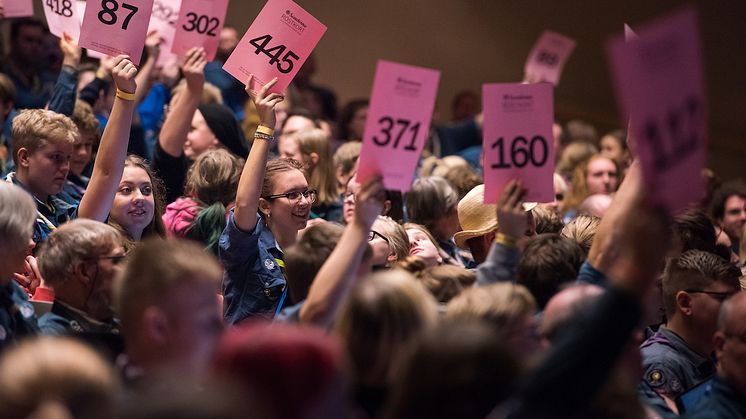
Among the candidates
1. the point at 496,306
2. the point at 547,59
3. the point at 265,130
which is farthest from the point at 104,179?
the point at 547,59

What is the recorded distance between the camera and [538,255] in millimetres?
3898

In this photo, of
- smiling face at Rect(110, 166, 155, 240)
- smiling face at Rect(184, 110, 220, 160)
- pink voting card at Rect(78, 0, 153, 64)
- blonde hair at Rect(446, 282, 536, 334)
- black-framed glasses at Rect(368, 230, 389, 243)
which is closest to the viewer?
blonde hair at Rect(446, 282, 536, 334)

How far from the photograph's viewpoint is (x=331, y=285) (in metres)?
3.33

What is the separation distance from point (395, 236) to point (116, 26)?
5.11 feet

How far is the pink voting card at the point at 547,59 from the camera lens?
8594 millimetres

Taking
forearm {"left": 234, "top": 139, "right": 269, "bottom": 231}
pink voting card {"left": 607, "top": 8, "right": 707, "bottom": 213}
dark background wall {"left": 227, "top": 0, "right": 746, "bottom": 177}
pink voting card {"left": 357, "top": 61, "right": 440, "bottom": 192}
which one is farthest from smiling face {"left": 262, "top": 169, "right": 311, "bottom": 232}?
dark background wall {"left": 227, "top": 0, "right": 746, "bottom": 177}

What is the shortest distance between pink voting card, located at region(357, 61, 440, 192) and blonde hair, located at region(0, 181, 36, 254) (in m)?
1.11

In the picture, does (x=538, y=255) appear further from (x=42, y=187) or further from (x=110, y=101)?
(x=110, y=101)

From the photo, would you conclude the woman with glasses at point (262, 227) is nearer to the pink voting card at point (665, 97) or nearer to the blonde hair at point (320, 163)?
the blonde hair at point (320, 163)

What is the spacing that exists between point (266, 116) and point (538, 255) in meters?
1.41

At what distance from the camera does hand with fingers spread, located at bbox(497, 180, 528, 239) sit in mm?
3592

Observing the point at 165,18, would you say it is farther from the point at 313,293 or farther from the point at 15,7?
the point at 313,293

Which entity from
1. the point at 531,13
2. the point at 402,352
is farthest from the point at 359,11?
the point at 402,352

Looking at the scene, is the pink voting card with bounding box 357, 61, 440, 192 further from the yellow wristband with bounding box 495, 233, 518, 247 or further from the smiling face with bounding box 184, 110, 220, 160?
the smiling face with bounding box 184, 110, 220, 160
